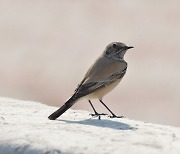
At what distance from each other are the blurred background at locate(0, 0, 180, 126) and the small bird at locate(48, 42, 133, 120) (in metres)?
9.98

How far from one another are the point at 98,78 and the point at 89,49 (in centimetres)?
1949

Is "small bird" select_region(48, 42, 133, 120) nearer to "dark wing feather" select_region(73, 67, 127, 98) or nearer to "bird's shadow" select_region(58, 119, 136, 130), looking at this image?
"dark wing feather" select_region(73, 67, 127, 98)

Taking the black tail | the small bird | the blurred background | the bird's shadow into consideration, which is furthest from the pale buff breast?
the blurred background

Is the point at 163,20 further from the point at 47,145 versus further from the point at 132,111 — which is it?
the point at 47,145

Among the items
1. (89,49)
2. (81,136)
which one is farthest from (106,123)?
(89,49)

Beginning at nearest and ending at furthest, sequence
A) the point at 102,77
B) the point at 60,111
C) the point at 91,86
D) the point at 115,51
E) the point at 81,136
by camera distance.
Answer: the point at 81,136
the point at 60,111
the point at 91,86
the point at 102,77
the point at 115,51

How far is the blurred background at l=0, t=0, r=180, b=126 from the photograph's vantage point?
20406mm

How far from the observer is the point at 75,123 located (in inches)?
233

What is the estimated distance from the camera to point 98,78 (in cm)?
731

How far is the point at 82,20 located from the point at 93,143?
86.1 feet

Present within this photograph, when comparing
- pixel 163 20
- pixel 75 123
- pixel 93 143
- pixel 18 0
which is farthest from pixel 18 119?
pixel 18 0

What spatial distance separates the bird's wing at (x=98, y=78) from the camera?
7.15 meters

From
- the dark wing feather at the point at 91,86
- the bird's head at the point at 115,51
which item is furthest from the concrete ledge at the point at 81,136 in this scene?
the bird's head at the point at 115,51

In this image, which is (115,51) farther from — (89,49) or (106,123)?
(89,49)
